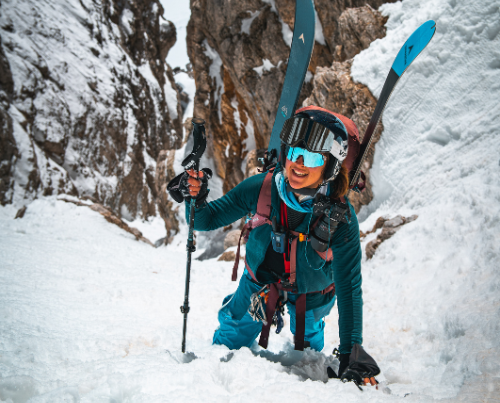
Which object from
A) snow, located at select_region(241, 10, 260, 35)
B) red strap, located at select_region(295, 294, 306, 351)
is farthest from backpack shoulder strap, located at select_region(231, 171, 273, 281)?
snow, located at select_region(241, 10, 260, 35)

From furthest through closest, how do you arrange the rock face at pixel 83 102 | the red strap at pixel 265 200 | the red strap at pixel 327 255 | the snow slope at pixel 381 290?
1. the rock face at pixel 83 102
2. the red strap at pixel 265 200
3. the red strap at pixel 327 255
4. the snow slope at pixel 381 290

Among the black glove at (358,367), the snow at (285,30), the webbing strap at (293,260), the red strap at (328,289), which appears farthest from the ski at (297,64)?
the snow at (285,30)

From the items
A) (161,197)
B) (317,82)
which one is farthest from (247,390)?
(161,197)

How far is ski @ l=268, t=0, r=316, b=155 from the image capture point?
3484 millimetres

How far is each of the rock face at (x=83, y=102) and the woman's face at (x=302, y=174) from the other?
22933 millimetres

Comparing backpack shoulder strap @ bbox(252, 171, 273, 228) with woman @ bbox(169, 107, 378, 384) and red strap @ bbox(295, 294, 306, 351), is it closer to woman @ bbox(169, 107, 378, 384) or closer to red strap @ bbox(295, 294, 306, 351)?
woman @ bbox(169, 107, 378, 384)

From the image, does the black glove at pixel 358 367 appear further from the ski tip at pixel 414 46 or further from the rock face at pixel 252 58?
the rock face at pixel 252 58

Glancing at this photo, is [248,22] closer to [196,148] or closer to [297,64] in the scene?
[297,64]

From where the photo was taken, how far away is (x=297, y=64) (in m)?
3.62

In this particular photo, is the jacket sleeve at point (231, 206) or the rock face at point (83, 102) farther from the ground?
the rock face at point (83, 102)

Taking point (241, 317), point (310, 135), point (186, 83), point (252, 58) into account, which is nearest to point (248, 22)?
point (252, 58)

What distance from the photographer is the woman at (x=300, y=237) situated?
6.73 feet

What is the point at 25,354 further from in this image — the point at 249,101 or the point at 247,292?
the point at 249,101

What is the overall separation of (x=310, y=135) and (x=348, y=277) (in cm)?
106
